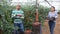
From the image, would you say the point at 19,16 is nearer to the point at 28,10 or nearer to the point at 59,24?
the point at 28,10

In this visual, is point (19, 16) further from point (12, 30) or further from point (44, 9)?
point (44, 9)

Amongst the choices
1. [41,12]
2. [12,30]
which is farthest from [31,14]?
[12,30]

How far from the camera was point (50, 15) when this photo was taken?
36.2 ft

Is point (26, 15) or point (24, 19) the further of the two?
point (26, 15)

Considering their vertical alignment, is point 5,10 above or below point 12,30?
above

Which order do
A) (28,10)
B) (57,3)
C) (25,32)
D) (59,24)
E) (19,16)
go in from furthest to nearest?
(57,3) < (59,24) < (28,10) < (25,32) < (19,16)

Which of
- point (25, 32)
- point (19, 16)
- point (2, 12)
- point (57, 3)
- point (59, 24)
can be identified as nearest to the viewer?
point (2, 12)

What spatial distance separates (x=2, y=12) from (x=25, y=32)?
2.37m

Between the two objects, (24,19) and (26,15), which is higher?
(26,15)

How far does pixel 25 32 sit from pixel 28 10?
5.90 ft

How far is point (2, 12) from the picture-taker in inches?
343

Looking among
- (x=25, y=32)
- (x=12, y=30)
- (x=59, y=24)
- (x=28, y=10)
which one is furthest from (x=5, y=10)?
(x=59, y=24)

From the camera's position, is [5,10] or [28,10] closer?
[5,10]

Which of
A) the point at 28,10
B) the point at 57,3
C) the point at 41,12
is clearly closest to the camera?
the point at 28,10
